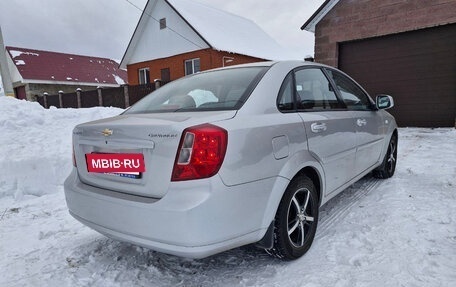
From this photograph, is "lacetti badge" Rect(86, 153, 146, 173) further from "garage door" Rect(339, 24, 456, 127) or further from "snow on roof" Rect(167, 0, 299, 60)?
"snow on roof" Rect(167, 0, 299, 60)

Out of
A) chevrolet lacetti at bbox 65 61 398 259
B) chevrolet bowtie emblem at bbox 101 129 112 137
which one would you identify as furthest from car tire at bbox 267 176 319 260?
chevrolet bowtie emblem at bbox 101 129 112 137

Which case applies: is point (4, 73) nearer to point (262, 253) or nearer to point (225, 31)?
point (262, 253)

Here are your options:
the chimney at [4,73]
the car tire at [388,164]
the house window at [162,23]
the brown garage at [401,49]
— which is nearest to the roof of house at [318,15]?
the brown garage at [401,49]

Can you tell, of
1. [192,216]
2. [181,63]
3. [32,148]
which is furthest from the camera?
[181,63]

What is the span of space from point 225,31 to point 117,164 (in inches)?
731

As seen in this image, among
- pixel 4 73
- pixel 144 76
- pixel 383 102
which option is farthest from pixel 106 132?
pixel 144 76

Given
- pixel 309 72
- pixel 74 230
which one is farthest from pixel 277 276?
pixel 74 230

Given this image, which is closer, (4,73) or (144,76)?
(4,73)

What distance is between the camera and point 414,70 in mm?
8914

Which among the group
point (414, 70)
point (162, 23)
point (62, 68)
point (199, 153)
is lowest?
point (199, 153)

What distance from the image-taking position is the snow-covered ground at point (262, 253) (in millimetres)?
2137

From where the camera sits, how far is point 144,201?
72.9 inches

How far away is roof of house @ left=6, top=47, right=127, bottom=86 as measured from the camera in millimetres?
26859

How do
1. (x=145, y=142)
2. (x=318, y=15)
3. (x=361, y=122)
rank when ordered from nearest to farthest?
(x=145, y=142)
(x=361, y=122)
(x=318, y=15)
